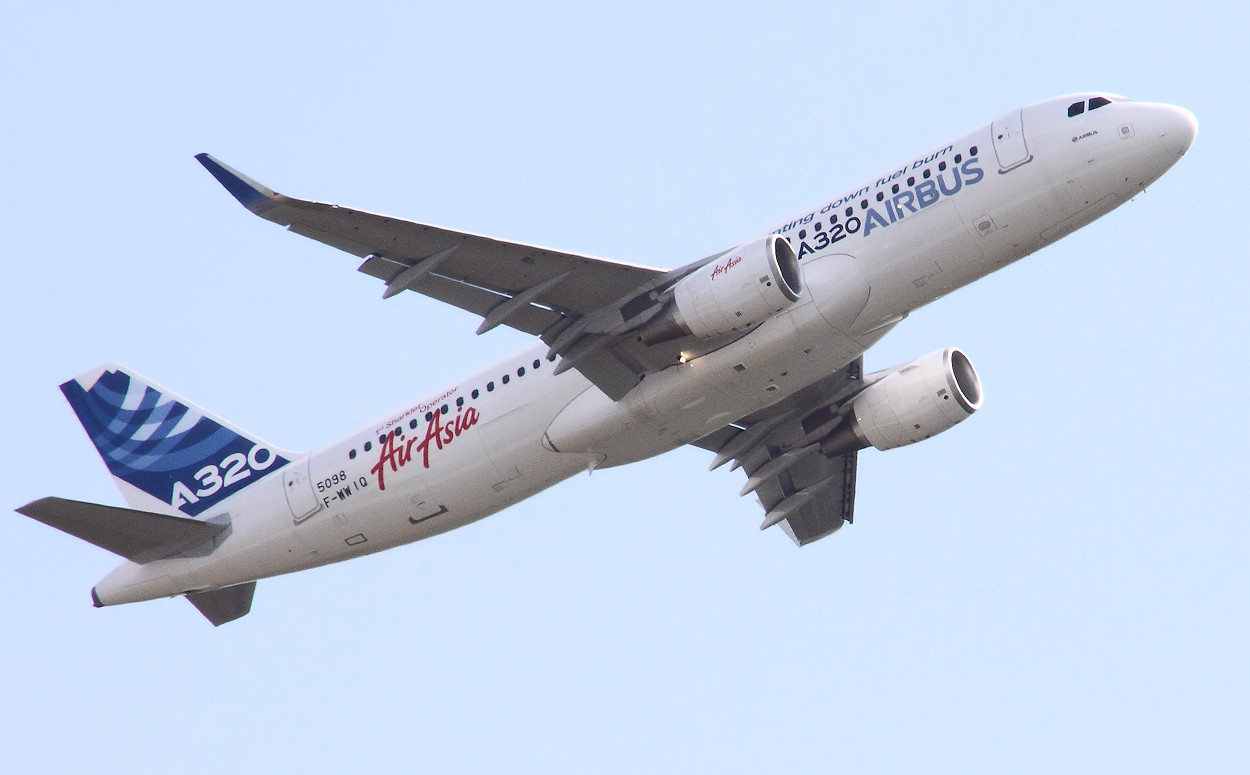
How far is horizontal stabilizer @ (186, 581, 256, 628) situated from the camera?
37156 mm

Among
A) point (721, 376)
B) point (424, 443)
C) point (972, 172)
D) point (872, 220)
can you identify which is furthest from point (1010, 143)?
point (424, 443)

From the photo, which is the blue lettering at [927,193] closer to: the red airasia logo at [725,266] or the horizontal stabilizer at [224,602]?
the red airasia logo at [725,266]

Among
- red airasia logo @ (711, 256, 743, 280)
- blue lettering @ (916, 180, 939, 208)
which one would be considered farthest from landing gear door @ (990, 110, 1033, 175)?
red airasia logo @ (711, 256, 743, 280)

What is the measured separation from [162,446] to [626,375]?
1308cm

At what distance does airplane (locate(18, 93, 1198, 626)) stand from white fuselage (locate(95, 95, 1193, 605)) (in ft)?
0.15

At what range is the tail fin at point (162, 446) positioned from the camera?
36.8 meters

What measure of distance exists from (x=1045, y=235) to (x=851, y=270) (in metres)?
3.94

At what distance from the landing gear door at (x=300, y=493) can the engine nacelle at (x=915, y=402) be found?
12.4m

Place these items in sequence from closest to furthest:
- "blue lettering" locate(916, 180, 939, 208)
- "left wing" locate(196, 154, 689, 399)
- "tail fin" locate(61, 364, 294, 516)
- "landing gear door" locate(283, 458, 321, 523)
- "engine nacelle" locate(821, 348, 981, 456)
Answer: "left wing" locate(196, 154, 689, 399) < "blue lettering" locate(916, 180, 939, 208) < "engine nacelle" locate(821, 348, 981, 456) < "landing gear door" locate(283, 458, 321, 523) < "tail fin" locate(61, 364, 294, 516)

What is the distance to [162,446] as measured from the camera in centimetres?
3797

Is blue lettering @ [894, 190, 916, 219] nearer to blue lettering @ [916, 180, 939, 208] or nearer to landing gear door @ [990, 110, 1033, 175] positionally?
blue lettering @ [916, 180, 939, 208]

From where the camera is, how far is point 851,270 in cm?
3041

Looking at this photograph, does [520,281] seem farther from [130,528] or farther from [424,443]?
[130,528]

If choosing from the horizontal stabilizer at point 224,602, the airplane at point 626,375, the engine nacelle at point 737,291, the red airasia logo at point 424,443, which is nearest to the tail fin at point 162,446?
the airplane at point 626,375
